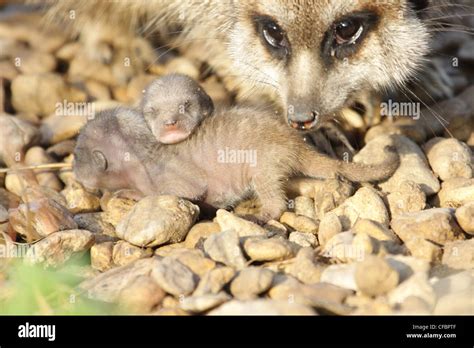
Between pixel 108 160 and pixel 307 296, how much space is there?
1.38 m

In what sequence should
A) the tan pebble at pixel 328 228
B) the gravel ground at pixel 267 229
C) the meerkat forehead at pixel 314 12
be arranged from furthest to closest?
the meerkat forehead at pixel 314 12 → the tan pebble at pixel 328 228 → the gravel ground at pixel 267 229

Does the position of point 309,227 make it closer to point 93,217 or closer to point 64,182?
point 93,217

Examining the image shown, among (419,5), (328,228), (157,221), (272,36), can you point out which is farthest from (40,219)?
(419,5)

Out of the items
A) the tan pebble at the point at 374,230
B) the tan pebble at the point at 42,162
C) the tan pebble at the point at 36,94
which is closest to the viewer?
the tan pebble at the point at 374,230

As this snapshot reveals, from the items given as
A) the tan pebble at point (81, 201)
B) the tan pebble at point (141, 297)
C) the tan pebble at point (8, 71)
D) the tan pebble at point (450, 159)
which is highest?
the tan pebble at point (8, 71)

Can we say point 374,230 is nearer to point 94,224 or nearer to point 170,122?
point 170,122

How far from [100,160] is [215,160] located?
543mm

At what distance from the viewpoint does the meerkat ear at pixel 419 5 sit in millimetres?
3480

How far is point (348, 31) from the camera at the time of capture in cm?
332

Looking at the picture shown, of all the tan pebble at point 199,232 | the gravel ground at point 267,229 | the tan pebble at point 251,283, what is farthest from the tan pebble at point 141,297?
the tan pebble at point 199,232

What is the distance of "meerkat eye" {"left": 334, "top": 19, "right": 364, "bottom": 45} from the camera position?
3.29m

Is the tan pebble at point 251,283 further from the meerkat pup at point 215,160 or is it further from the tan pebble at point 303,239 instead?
the meerkat pup at point 215,160

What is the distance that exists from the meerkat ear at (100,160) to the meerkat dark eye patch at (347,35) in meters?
1.10

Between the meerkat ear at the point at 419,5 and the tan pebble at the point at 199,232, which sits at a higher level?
the meerkat ear at the point at 419,5
